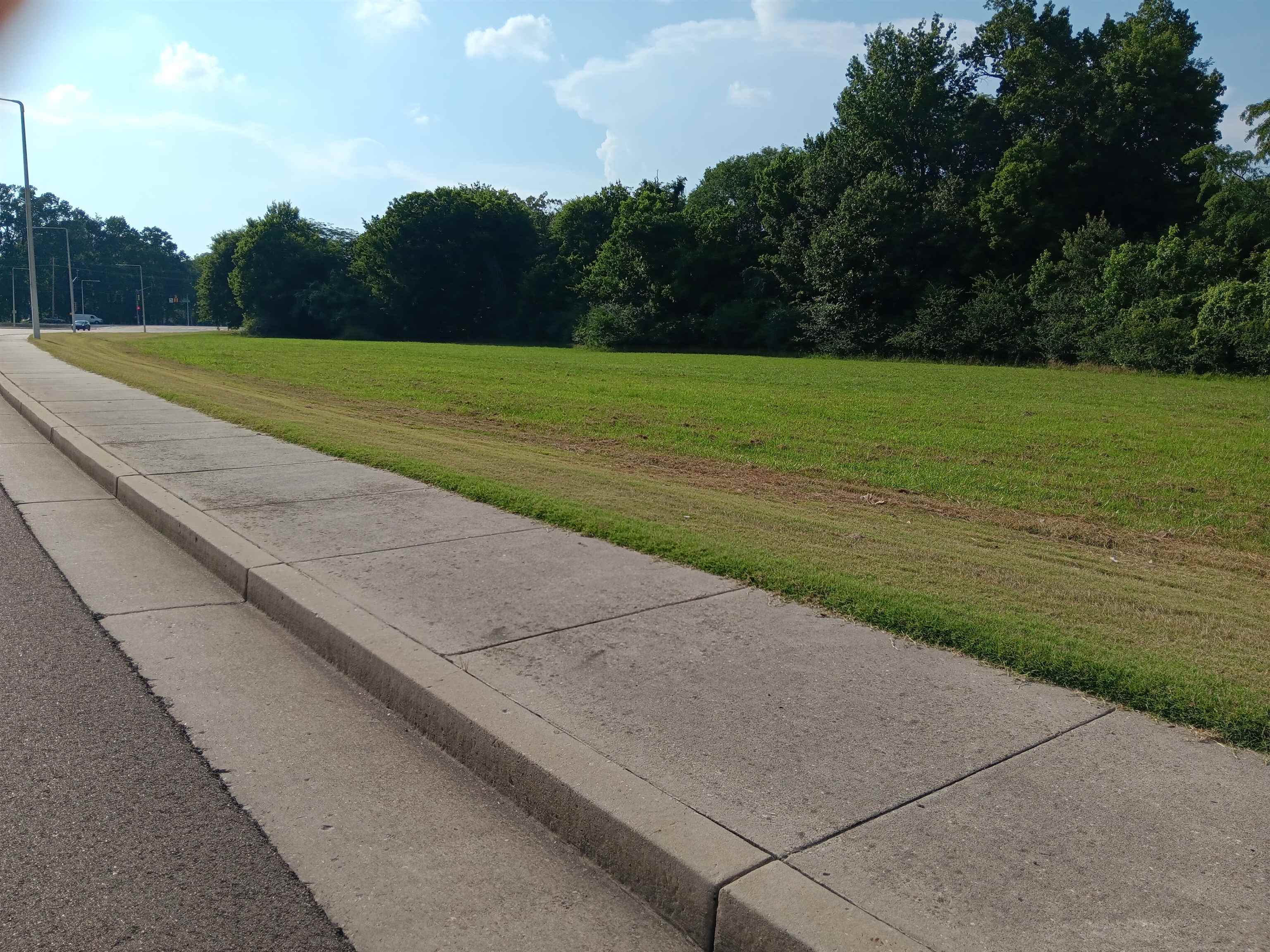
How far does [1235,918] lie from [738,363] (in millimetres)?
31527

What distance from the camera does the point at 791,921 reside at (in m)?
2.73

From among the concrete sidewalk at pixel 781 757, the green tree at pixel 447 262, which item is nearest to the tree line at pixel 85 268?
the green tree at pixel 447 262

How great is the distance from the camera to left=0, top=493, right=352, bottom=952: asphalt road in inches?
115

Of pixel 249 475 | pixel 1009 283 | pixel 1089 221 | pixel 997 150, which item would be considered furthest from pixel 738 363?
pixel 249 475

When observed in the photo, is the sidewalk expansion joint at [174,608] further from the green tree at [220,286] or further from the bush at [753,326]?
the green tree at [220,286]

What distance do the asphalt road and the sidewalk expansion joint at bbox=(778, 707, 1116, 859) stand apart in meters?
1.42

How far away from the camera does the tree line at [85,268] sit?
13025 centimetres

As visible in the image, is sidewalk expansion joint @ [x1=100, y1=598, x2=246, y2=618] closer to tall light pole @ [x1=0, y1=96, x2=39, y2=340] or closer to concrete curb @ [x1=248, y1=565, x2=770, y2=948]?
concrete curb @ [x1=248, y1=565, x2=770, y2=948]

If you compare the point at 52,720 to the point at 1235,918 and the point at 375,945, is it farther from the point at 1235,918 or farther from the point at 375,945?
the point at 1235,918

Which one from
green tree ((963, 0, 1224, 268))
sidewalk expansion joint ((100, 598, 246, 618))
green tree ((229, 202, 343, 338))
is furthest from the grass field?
green tree ((229, 202, 343, 338))

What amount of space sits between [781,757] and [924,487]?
734 cm

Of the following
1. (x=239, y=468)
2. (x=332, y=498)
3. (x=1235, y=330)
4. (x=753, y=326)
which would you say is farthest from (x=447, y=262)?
(x=332, y=498)

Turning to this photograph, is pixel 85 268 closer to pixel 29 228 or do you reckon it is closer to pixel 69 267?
pixel 69 267

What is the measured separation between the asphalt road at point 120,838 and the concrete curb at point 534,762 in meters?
0.84
